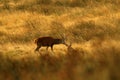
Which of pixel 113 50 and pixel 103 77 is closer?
pixel 103 77

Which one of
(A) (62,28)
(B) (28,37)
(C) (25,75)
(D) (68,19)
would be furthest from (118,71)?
(D) (68,19)

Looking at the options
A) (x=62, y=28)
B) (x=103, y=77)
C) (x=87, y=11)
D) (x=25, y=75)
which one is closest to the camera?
(x=103, y=77)

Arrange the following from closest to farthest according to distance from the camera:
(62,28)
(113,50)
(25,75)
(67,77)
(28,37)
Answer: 1. (67,77)
2. (113,50)
3. (25,75)
4. (28,37)
5. (62,28)

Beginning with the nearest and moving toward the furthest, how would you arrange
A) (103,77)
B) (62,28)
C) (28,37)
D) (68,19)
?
(103,77) < (28,37) < (62,28) < (68,19)

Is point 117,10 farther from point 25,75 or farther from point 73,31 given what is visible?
point 25,75

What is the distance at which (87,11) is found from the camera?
24.2m

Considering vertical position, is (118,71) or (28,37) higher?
A: (118,71)

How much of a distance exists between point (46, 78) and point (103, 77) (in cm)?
100

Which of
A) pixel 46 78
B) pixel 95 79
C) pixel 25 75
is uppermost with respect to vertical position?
pixel 95 79

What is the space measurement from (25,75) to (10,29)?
52.6 ft

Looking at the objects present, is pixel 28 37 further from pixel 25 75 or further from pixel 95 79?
pixel 95 79

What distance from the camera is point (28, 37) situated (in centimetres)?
1933

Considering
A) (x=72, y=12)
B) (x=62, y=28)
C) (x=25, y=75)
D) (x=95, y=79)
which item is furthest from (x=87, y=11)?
(x=95, y=79)

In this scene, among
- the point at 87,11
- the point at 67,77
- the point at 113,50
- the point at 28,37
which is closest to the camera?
the point at 67,77
